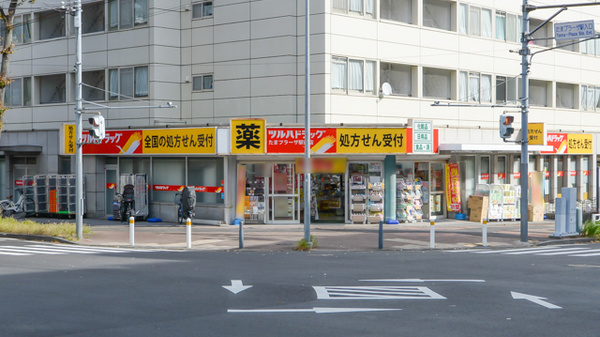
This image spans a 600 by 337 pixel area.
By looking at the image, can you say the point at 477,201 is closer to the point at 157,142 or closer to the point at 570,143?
the point at 570,143

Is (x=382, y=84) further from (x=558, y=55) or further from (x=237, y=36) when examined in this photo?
(x=558, y=55)

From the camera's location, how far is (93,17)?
3356 cm

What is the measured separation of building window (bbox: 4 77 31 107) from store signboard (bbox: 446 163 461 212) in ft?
71.3

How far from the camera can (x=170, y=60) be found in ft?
102

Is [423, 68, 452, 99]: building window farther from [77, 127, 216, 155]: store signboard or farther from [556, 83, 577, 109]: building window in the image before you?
[77, 127, 216, 155]: store signboard

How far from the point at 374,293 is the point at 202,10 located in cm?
2086

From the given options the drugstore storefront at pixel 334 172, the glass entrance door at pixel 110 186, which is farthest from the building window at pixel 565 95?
the glass entrance door at pixel 110 186

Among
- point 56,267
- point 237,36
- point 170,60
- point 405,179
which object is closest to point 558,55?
point 405,179

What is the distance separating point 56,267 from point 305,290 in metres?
6.56

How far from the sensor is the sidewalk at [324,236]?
2248cm

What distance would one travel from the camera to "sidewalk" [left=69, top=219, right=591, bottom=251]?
22484 mm

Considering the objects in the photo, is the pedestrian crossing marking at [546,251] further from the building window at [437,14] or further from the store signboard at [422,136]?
the building window at [437,14]

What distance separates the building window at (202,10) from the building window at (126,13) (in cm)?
218

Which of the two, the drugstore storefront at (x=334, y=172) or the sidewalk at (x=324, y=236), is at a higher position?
the drugstore storefront at (x=334, y=172)
